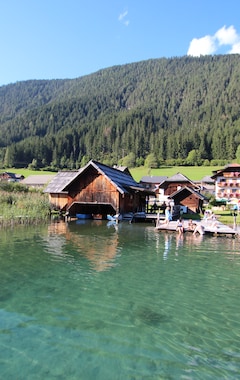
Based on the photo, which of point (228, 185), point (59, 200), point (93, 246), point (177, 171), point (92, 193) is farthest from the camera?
point (177, 171)

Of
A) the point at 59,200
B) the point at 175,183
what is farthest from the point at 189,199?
the point at 59,200

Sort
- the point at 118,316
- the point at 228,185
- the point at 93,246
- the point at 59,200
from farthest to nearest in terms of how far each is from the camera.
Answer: the point at 228,185 < the point at 59,200 < the point at 93,246 < the point at 118,316

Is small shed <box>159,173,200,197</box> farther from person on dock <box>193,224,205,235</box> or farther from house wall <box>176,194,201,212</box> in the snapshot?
person on dock <box>193,224,205,235</box>

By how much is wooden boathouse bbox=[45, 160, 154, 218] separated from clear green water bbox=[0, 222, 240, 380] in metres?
18.7

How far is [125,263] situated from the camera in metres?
14.4

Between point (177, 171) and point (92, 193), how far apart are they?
8523 centimetres

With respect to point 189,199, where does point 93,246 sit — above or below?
below

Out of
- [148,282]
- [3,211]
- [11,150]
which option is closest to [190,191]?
[3,211]

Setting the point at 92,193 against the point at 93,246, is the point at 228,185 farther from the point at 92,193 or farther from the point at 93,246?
the point at 93,246

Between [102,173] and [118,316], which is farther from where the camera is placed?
[102,173]

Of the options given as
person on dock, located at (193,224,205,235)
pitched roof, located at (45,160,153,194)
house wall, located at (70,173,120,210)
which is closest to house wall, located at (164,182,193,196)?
pitched roof, located at (45,160,153,194)

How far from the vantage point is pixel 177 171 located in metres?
117

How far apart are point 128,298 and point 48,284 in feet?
10.3

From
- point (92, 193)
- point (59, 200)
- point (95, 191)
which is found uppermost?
point (95, 191)
